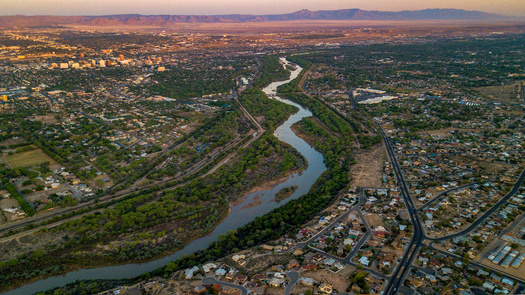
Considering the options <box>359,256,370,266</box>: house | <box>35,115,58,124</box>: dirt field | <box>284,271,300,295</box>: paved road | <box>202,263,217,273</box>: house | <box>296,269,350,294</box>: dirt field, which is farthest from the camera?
<box>35,115,58,124</box>: dirt field

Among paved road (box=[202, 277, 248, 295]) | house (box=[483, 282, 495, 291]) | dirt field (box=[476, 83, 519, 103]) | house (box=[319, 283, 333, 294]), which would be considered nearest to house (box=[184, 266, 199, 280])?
paved road (box=[202, 277, 248, 295])

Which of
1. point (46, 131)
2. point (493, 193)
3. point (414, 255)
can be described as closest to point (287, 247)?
point (414, 255)

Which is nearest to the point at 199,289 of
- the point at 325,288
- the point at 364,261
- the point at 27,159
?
the point at 325,288

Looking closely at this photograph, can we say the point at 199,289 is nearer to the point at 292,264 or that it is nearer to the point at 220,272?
the point at 220,272

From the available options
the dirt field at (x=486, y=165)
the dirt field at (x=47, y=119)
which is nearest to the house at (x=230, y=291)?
the dirt field at (x=486, y=165)

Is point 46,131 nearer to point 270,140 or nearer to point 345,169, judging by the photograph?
point 270,140

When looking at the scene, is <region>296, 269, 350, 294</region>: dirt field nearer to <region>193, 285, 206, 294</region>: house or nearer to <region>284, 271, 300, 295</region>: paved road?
<region>284, 271, 300, 295</region>: paved road

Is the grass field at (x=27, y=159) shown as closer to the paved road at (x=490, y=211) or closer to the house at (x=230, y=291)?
the house at (x=230, y=291)
